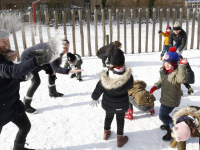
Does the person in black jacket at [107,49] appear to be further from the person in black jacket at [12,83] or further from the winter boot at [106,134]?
the person in black jacket at [12,83]

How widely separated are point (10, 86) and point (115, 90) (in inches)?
45.7

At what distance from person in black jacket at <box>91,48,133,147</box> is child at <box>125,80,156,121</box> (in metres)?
0.62

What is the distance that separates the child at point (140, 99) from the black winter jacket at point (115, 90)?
62cm

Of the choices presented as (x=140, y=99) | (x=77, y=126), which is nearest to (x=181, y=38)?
(x=140, y=99)

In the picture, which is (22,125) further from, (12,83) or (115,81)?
(115,81)

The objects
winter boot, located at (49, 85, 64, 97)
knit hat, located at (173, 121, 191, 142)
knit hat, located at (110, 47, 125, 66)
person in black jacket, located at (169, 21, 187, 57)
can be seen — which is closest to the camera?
knit hat, located at (173, 121, 191, 142)

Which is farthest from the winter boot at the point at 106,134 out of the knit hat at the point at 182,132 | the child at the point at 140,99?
the knit hat at the point at 182,132

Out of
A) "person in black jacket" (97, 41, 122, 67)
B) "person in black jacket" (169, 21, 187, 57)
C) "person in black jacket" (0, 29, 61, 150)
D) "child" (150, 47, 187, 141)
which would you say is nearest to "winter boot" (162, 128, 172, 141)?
"child" (150, 47, 187, 141)

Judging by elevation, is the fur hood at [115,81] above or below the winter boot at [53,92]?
above

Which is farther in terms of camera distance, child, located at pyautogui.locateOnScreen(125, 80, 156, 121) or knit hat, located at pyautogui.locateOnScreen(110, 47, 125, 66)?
child, located at pyautogui.locateOnScreen(125, 80, 156, 121)

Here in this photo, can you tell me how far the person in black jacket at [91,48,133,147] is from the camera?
2.30m

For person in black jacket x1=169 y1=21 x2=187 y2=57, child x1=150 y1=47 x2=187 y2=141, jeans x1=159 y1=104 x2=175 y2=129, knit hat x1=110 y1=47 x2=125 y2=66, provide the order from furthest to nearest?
person in black jacket x1=169 y1=21 x2=187 y2=57
jeans x1=159 y1=104 x2=175 y2=129
child x1=150 y1=47 x2=187 y2=141
knit hat x1=110 y1=47 x2=125 y2=66

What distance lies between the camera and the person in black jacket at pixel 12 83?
5.24 ft

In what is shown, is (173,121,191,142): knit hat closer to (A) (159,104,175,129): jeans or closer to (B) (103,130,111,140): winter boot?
(A) (159,104,175,129): jeans
